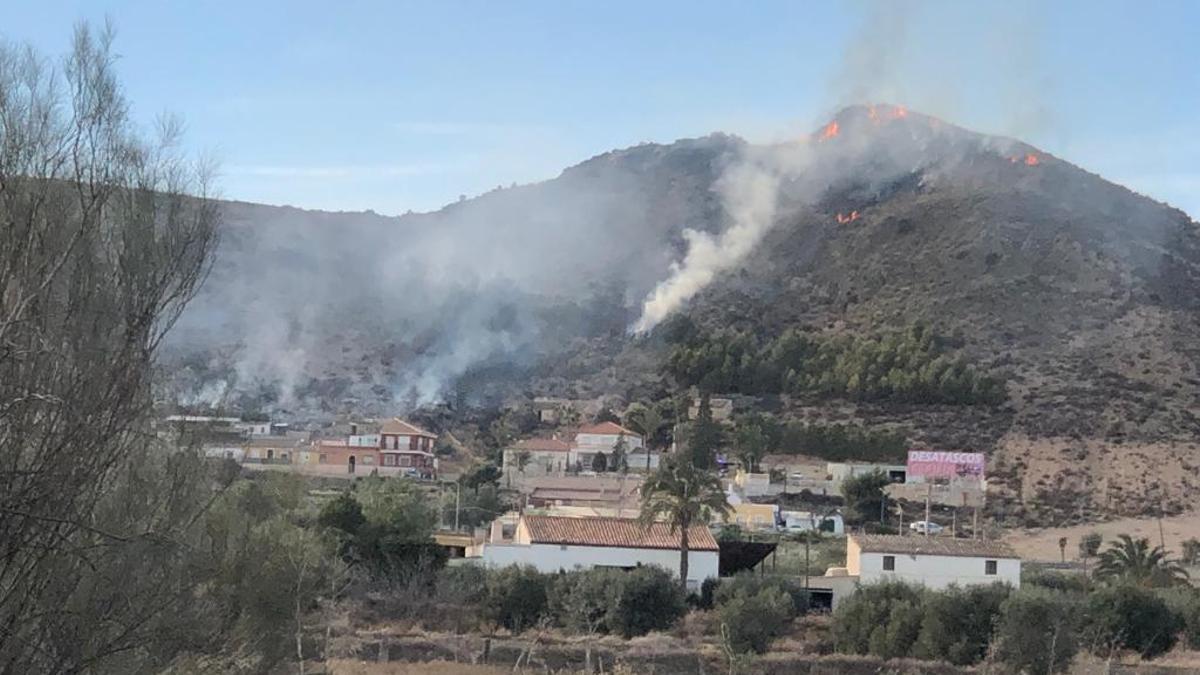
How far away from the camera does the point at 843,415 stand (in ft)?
225

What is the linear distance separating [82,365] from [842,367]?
224ft

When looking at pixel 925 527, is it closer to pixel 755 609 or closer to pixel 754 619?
pixel 755 609

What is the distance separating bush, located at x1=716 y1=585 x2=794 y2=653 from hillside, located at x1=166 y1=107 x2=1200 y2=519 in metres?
26.1

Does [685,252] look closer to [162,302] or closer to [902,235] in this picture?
[902,235]

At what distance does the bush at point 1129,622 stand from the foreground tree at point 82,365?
23620 millimetres

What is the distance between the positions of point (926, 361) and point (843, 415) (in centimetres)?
809

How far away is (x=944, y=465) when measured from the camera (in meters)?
55.8

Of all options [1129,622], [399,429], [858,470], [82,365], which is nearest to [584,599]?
[1129,622]

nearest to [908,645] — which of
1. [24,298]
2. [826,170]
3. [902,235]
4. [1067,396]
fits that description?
[24,298]

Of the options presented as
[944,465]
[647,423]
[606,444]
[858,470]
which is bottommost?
[858,470]

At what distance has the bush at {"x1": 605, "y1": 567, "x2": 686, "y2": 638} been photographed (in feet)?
94.0

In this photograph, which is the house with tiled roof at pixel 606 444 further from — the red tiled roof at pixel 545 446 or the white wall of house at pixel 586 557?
the white wall of house at pixel 586 557

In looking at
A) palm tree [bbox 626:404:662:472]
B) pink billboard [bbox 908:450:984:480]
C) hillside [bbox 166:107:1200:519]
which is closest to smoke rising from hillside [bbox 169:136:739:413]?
hillside [bbox 166:107:1200:519]

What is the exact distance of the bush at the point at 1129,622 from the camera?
91.9ft
